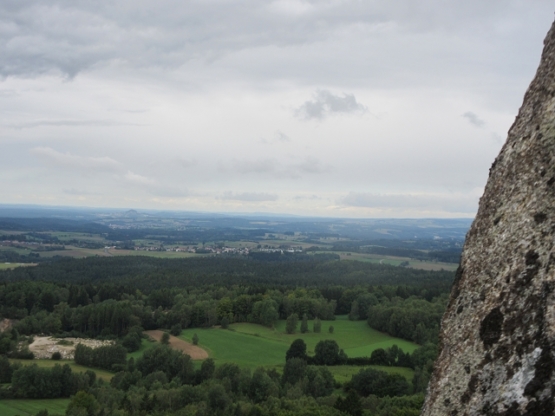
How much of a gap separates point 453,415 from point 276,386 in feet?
141

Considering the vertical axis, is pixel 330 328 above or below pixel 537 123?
below

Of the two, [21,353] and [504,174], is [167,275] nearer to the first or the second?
[21,353]

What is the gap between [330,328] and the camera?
7631 cm

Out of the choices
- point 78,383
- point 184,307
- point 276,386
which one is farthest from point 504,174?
point 184,307

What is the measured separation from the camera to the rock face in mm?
5207

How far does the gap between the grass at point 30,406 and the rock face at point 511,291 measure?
44206 mm

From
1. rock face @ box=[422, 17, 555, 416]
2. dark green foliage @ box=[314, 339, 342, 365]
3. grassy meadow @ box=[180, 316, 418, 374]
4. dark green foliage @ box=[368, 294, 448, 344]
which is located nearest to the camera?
rock face @ box=[422, 17, 555, 416]

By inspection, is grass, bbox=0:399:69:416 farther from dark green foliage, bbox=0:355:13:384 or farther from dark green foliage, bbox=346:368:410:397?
dark green foliage, bbox=346:368:410:397

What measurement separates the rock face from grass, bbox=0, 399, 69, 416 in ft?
145

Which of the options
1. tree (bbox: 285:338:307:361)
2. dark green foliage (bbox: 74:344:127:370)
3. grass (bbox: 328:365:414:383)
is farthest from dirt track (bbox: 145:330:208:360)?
grass (bbox: 328:365:414:383)

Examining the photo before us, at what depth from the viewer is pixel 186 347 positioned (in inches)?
2576

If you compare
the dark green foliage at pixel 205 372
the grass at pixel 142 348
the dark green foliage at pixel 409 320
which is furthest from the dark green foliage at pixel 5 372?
the dark green foliage at pixel 409 320

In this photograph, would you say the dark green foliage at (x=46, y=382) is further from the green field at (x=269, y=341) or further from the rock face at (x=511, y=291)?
the rock face at (x=511, y=291)

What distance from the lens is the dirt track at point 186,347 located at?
201 ft
